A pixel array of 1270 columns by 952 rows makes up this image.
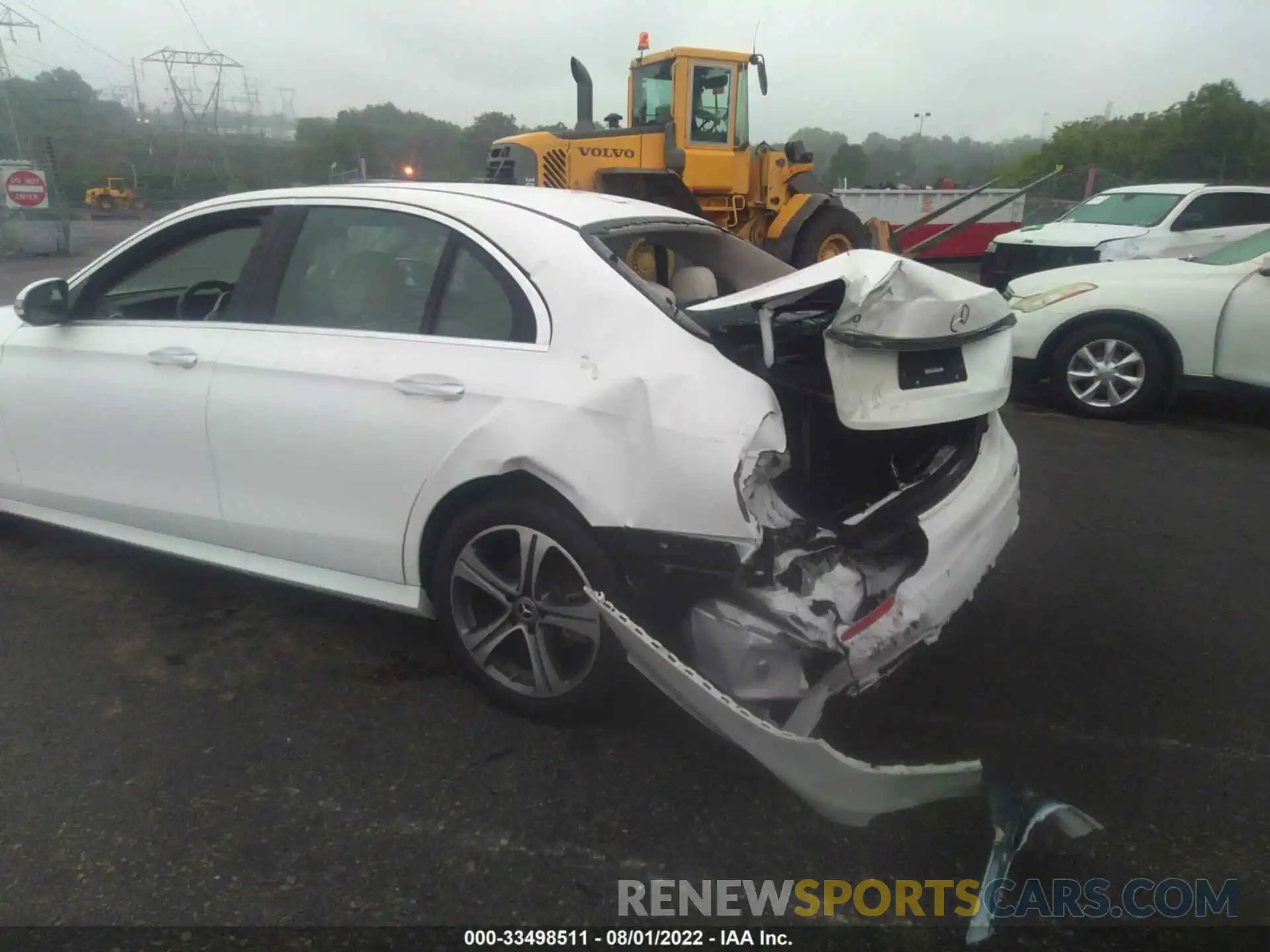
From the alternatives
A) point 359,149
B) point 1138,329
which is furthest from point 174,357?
point 359,149

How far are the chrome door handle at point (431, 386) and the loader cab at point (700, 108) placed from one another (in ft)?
26.6

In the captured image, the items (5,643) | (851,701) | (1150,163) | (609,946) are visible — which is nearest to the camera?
(609,946)

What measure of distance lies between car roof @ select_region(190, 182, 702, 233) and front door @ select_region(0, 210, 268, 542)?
0.50 feet

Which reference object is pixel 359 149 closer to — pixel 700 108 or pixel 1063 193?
pixel 700 108

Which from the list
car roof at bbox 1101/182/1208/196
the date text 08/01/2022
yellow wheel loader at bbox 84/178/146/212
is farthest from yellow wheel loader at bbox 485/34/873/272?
yellow wheel loader at bbox 84/178/146/212

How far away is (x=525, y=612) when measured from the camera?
2889 millimetres

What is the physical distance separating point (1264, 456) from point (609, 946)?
18.8ft

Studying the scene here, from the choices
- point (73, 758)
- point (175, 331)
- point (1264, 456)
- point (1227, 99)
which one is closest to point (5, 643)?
point (73, 758)

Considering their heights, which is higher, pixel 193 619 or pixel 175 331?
pixel 175 331

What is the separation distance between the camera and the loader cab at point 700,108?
34.3ft

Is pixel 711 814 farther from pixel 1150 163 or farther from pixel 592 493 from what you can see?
pixel 1150 163

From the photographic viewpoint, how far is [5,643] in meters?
3.48

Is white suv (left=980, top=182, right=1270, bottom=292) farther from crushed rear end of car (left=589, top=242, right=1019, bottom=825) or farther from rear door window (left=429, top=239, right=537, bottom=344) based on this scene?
rear door window (left=429, top=239, right=537, bottom=344)

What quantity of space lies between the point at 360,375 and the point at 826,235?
362 inches
